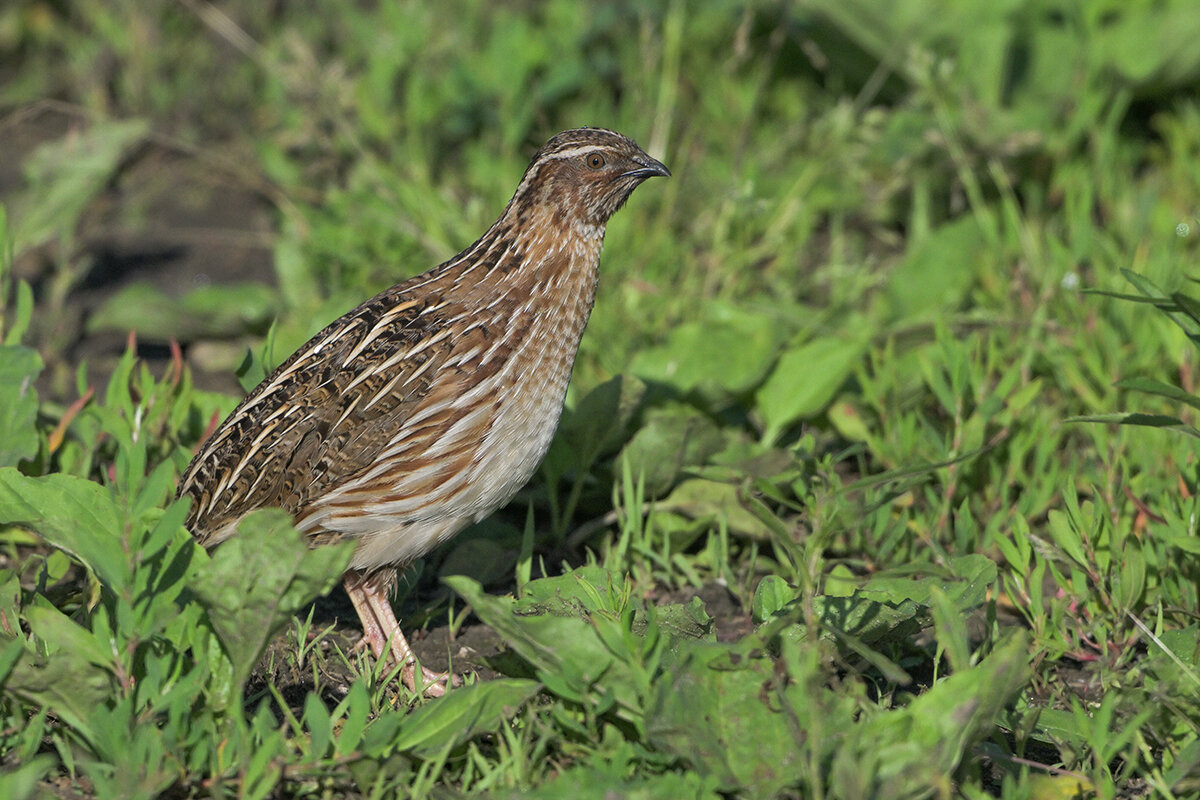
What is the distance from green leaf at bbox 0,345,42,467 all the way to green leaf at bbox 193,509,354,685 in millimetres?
1692

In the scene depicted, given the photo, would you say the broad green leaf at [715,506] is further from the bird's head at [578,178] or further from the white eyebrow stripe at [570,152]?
the white eyebrow stripe at [570,152]

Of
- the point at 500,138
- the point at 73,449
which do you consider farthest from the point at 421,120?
the point at 73,449

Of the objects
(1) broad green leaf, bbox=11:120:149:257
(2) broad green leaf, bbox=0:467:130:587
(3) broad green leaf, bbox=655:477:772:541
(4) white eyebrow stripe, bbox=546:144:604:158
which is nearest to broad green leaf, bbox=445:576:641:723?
(2) broad green leaf, bbox=0:467:130:587

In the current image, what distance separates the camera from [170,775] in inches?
125

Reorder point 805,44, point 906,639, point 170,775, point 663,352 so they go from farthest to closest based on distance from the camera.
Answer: point 805,44
point 663,352
point 906,639
point 170,775

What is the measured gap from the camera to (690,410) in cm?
554

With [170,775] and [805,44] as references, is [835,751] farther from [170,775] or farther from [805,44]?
[805,44]

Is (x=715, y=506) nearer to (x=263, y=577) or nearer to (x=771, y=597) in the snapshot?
(x=771, y=597)

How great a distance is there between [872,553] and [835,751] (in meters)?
1.77

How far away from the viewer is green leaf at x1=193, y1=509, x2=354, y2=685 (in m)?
3.28

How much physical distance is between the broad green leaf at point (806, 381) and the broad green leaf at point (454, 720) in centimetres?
237

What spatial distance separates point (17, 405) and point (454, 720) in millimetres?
2266

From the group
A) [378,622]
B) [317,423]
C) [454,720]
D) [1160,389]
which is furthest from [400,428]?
[1160,389]

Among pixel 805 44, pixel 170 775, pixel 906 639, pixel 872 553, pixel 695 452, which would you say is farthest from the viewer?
pixel 805 44
